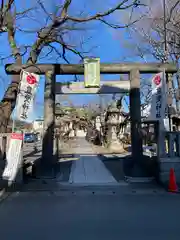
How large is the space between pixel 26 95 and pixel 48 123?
4.71 ft

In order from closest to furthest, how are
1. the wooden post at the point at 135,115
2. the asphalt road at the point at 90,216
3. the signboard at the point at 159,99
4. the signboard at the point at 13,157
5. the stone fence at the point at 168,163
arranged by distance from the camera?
the asphalt road at the point at 90,216 → the signboard at the point at 13,157 → the stone fence at the point at 168,163 → the signboard at the point at 159,99 → the wooden post at the point at 135,115

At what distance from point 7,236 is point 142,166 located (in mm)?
6195

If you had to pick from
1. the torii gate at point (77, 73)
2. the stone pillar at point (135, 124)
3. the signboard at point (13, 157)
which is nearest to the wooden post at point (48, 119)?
the torii gate at point (77, 73)

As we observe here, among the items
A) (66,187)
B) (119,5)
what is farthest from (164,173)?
(119,5)

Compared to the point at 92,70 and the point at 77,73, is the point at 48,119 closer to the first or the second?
the point at 77,73

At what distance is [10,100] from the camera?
32.6ft

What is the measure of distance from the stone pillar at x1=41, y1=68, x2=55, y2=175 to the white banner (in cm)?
60

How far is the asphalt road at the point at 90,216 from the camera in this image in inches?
176

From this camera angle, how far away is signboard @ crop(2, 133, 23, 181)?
26.2 feet

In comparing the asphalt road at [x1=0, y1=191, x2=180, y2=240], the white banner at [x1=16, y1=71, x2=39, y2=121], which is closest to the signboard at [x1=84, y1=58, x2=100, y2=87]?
the white banner at [x1=16, y1=71, x2=39, y2=121]

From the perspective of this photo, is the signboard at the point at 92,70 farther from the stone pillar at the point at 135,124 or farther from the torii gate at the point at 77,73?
the stone pillar at the point at 135,124

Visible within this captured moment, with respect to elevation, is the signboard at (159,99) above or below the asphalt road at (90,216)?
above

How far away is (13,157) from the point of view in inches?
319

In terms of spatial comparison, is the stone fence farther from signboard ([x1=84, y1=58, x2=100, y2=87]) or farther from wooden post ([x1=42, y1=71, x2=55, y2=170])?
wooden post ([x1=42, y1=71, x2=55, y2=170])
